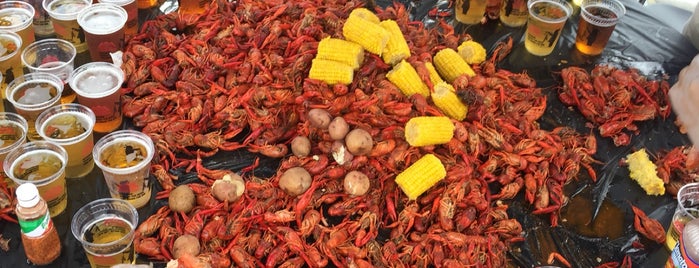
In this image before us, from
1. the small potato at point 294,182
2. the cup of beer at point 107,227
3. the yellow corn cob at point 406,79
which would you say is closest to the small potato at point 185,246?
the cup of beer at point 107,227

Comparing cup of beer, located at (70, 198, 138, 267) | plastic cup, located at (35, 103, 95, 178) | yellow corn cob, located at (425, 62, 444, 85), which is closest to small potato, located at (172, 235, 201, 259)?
cup of beer, located at (70, 198, 138, 267)

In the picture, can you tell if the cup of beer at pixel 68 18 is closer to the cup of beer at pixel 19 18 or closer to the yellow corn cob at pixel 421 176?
the cup of beer at pixel 19 18

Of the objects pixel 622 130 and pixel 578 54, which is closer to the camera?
pixel 622 130

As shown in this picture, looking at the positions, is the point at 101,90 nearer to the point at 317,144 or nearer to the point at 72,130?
the point at 72,130

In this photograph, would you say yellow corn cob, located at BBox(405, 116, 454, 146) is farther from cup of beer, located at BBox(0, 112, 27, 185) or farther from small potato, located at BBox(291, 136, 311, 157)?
cup of beer, located at BBox(0, 112, 27, 185)

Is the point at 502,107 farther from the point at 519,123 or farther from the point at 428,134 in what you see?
the point at 428,134

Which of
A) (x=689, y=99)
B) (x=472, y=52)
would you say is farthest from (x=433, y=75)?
(x=689, y=99)

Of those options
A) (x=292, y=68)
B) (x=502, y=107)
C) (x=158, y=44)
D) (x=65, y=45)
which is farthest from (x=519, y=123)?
(x=65, y=45)
